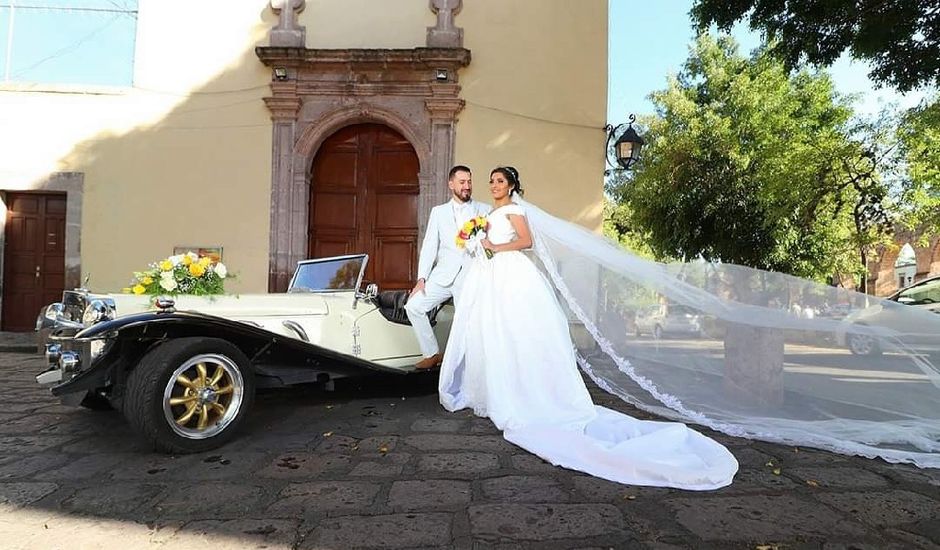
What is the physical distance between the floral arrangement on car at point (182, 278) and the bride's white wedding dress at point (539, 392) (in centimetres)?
175

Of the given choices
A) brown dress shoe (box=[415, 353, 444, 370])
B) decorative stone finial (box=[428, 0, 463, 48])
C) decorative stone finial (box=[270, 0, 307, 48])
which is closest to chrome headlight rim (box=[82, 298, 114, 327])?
brown dress shoe (box=[415, 353, 444, 370])

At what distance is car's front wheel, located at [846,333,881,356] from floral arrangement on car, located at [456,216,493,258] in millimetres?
2352

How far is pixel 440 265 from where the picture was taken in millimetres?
4648

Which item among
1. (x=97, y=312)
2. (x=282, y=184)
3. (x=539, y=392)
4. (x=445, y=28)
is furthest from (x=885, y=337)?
(x=282, y=184)

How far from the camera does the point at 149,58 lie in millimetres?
8320

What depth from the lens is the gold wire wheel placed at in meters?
2.99

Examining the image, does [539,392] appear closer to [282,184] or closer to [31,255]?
[282,184]

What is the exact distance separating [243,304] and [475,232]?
172 centimetres

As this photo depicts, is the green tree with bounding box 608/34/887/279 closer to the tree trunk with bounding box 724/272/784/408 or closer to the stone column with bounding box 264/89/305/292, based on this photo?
the stone column with bounding box 264/89/305/292

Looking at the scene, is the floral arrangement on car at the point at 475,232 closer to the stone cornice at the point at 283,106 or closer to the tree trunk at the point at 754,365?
the tree trunk at the point at 754,365

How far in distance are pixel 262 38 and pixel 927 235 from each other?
1137cm

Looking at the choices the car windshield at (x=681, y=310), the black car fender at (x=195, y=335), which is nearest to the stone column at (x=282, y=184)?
the black car fender at (x=195, y=335)

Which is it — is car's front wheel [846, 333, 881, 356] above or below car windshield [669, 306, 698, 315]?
below

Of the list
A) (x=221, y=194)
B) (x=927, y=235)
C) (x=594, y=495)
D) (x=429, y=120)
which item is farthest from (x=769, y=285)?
(x=927, y=235)
